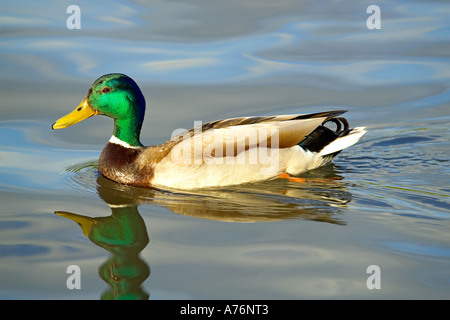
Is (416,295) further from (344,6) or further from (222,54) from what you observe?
(344,6)

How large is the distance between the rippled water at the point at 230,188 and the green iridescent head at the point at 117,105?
0.58 metres

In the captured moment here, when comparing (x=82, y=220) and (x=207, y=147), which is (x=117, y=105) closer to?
(x=207, y=147)

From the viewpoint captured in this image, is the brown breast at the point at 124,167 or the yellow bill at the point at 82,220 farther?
the brown breast at the point at 124,167

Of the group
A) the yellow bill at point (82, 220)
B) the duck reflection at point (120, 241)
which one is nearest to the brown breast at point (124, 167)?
the duck reflection at point (120, 241)

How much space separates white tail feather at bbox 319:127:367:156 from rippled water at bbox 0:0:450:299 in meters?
0.24

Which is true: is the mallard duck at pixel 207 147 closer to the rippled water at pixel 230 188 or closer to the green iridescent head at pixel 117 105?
the green iridescent head at pixel 117 105

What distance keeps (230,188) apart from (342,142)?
136 centimetres

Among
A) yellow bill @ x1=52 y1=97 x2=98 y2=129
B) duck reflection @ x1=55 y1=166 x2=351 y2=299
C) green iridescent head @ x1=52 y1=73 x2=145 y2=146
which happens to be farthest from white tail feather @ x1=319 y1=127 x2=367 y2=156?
yellow bill @ x1=52 y1=97 x2=98 y2=129

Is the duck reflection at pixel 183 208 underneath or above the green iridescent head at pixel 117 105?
underneath

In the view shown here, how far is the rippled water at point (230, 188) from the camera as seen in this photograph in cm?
508

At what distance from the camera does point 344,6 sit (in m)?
12.8

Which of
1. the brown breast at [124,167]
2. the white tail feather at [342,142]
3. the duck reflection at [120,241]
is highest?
the white tail feather at [342,142]

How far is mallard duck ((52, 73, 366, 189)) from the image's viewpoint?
7.08 meters

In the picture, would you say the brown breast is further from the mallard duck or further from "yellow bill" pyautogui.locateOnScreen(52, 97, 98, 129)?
"yellow bill" pyautogui.locateOnScreen(52, 97, 98, 129)
